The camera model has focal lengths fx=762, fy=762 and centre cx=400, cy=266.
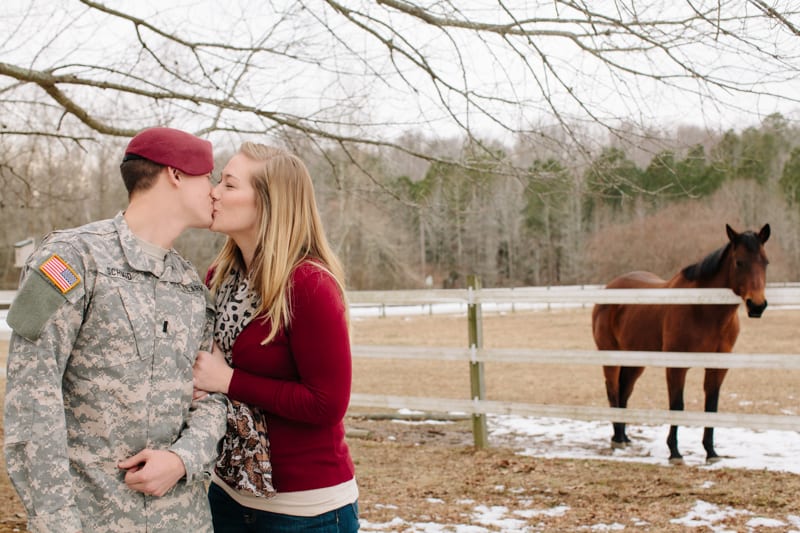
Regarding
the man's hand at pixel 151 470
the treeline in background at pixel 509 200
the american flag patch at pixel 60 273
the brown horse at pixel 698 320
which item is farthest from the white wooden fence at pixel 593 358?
the american flag patch at pixel 60 273

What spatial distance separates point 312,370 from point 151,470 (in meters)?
0.43

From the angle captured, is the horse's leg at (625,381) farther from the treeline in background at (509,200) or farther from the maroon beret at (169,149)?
the maroon beret at (169,149)

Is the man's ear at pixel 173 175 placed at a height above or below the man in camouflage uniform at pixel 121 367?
above

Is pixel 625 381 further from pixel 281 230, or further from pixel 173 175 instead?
pixel 173 175

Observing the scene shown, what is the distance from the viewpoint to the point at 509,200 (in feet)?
19.2

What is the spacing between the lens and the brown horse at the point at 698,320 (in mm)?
5574

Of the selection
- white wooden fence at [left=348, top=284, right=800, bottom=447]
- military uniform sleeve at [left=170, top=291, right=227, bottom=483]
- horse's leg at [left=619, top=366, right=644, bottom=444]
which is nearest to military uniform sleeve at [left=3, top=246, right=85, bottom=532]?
military uniform sleeve at [left=170, top=291, right=227, bottom=483]

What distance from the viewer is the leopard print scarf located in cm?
186

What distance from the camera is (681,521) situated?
4.27 metres

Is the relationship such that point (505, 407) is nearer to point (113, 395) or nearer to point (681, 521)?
point (681, 521)

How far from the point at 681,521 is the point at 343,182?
11.0 feet

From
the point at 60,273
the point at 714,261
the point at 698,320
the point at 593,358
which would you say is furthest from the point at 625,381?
the point at 60,273

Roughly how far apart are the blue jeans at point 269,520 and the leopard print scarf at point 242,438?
Answer: 88 millimetres

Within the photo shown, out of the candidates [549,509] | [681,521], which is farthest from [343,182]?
[681,521]
